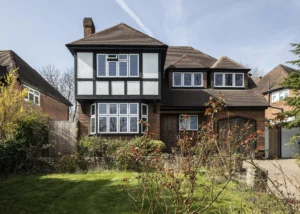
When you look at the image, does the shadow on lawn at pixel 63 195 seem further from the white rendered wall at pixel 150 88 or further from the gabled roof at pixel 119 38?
the gabled roof at pixel 119 38

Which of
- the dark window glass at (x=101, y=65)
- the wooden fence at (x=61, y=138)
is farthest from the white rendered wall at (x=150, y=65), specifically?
the wooden fence at (x=61, y=138)

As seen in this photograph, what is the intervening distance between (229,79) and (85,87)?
9.37 m

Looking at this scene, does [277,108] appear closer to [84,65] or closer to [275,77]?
[275,77]

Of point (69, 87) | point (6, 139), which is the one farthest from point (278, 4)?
point (69, 87)

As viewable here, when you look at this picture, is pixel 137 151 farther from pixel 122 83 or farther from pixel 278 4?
pixel 122 83

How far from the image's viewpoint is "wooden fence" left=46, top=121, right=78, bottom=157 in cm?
1259

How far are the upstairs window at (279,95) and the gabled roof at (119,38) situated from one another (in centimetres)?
1520

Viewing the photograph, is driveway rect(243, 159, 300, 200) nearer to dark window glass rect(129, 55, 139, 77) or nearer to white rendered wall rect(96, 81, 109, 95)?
dark window glass rect(129, 55, 139, 77)

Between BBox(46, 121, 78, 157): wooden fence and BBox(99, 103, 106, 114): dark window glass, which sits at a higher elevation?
BBox(99, 103, 106, 114): dark window glass

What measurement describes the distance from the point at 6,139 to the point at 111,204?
6793mm

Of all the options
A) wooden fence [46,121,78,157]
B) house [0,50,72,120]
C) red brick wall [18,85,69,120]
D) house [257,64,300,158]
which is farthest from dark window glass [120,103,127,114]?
red brick wall [18,85,69,120]

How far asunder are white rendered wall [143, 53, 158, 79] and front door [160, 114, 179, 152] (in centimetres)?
343

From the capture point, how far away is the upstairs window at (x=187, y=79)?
16.3 meters

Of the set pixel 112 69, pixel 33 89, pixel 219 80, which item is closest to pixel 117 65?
pixel 112 69
